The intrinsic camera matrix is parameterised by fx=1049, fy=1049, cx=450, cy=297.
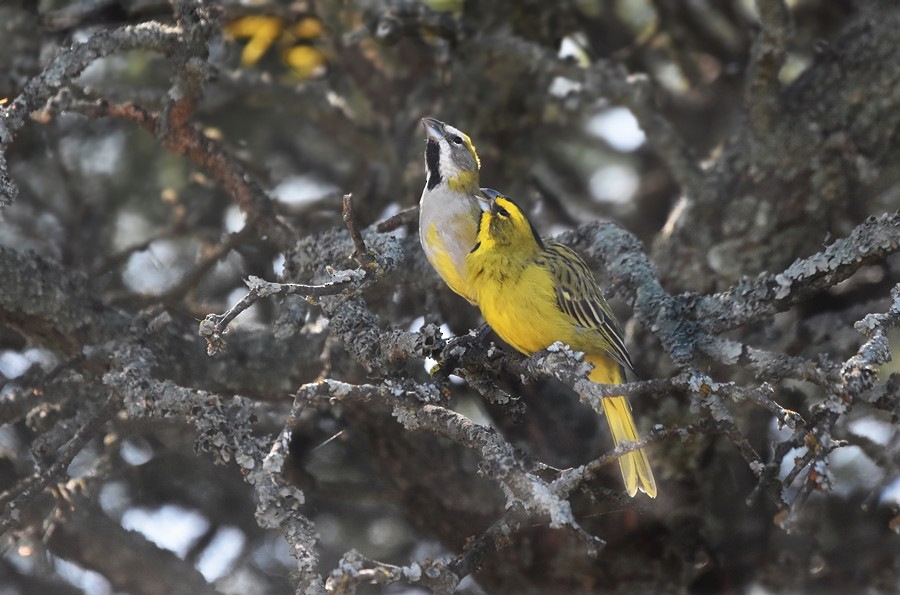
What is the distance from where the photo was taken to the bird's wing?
13.8 ft

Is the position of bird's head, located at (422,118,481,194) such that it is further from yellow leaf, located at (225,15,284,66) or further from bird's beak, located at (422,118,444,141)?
yellow leaf, located at (225,15,284,66)

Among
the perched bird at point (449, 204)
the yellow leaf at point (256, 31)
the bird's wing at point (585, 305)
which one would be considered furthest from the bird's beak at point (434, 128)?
the yellow leaf at point (256, 31)

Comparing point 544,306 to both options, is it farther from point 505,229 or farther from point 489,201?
point 489,201

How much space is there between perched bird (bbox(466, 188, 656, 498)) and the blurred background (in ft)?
→ 0.93

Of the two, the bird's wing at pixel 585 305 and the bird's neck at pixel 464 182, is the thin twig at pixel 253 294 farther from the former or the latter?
the bird's neck at pixel 464 182

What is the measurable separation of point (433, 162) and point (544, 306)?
47.4 inches

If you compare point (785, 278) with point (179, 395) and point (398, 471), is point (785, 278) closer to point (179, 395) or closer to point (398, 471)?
point (179, 395)

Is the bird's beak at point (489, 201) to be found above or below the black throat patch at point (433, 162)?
above

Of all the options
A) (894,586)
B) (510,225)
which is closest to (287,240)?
(510,225)

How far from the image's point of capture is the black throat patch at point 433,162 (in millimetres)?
4988

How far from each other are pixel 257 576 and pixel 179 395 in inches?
92.2

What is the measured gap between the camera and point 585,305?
14.1 ft

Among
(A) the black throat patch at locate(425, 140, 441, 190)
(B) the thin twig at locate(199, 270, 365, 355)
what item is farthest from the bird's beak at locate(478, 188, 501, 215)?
(B) the thin twig at locate(199, 270, 365, 355)

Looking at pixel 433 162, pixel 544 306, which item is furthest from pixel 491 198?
pixel 544 306
